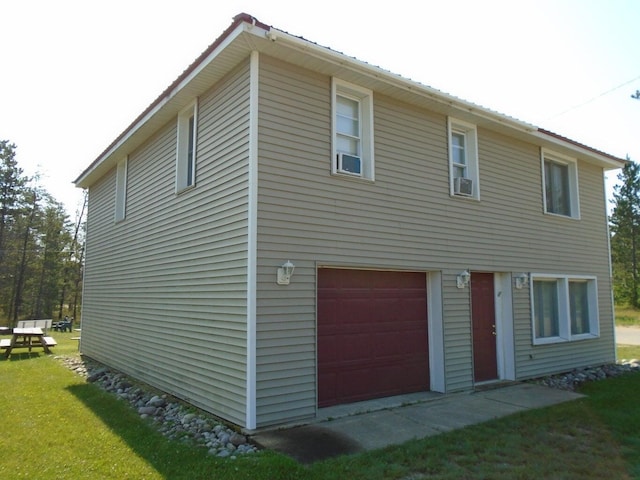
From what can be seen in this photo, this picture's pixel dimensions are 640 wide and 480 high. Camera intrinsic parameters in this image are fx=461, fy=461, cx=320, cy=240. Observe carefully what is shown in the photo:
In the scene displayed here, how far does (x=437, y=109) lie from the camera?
329 inches

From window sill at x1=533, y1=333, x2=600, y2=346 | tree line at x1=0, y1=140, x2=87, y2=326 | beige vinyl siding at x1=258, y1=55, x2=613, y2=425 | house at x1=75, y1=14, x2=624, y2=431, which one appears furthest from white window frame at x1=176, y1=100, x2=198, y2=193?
tree line at x1=0, y1=140, x2=87, y2=326

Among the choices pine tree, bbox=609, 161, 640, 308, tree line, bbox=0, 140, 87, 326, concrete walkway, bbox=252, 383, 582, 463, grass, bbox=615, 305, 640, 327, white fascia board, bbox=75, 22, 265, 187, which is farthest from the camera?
pine tree, bbox=609, 161, 640, 308

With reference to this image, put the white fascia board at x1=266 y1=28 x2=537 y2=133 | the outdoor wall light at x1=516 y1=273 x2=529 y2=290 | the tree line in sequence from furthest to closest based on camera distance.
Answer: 1. the tree line
2. the outdoor wall light at x1=516 y1=273 x2=529 y2=290
3. the white fascia board at x1=266 y1=28 x2=537 y2=133

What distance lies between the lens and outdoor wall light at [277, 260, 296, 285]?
6051 millimetres

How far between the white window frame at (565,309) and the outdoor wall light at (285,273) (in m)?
6.15

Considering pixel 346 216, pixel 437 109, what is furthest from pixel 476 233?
pixel 346 216

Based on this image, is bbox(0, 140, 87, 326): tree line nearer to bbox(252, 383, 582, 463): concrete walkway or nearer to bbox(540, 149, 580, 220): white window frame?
bbox(252, 383, 582, 463): concrete walkway

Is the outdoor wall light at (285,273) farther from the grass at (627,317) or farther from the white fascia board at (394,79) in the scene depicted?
the grass at (627,317)

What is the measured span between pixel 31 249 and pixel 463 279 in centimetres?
3433

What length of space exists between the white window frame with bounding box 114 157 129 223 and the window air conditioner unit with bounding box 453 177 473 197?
747 centimetres

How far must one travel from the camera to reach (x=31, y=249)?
33406 mm

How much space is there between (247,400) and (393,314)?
10.1ft

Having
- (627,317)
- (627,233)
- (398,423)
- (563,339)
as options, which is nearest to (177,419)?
(398,423)

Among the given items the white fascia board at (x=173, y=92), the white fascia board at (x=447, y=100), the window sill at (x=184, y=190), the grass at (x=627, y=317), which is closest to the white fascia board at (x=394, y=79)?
the white fascia board at (x=447, y=100)
